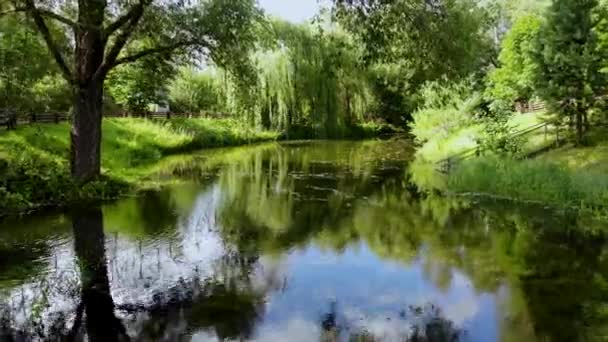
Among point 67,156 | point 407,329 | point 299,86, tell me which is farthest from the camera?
point 299,86

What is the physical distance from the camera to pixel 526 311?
8.92 metres

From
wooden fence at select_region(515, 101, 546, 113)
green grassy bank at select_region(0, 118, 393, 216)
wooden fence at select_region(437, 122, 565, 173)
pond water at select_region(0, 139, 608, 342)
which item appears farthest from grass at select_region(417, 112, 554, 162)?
green grassy bank at select_region(0, 118, 393, 216)

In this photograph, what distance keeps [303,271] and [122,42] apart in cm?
917

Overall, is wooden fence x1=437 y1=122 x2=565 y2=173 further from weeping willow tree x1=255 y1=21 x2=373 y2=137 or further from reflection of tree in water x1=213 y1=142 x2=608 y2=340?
weeping willow tree x1=255 y1=21 x2=373 y2=137

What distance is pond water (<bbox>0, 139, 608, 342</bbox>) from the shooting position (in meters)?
8.27

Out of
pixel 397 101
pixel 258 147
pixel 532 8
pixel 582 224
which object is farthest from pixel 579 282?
pixel 397 101

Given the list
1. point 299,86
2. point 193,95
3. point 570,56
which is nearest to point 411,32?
point 570,56

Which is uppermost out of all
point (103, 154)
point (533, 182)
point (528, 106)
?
Result: point (528, 106)

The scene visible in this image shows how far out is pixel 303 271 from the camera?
36.6 feet

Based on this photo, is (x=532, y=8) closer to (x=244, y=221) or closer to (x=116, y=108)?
(x=116, y=108)

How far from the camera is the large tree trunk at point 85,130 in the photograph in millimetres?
17484

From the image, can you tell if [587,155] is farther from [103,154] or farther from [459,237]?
[103,154]

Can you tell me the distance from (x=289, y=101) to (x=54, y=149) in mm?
22259

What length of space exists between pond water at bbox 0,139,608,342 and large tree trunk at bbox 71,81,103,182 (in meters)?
2.13
